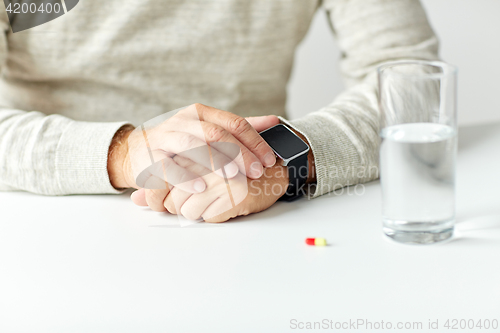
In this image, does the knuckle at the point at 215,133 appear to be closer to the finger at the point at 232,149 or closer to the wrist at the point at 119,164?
the finger at the point at 232,149

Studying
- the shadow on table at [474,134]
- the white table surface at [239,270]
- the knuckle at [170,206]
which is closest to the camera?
the white table surface at [239,270]

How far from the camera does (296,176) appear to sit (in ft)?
2.58

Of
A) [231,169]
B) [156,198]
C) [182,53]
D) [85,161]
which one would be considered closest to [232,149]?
[231,169]

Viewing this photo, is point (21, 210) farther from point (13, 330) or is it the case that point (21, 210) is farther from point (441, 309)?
point (441, 309)

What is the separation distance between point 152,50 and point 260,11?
27 centimetres

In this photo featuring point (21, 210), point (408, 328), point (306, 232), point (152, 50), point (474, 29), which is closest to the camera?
point (408, 328)

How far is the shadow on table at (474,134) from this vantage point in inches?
40.1

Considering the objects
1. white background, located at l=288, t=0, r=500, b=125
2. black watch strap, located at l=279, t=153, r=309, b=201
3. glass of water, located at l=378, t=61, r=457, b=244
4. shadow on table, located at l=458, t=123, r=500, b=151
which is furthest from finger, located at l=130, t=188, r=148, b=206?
white background, located at l=288, t=0, r=500, b=125

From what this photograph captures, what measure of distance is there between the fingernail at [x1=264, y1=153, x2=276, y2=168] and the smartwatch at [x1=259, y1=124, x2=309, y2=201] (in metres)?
0.02

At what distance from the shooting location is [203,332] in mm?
475

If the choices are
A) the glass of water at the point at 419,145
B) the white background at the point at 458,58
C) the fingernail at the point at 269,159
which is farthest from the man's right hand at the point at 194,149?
the white background at the point at 458,58

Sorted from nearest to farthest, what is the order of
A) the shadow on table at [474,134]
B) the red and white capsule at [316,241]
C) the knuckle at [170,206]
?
the red and white capsule at [316,241], the knuckle at [170,206], the shadow on table at [474,134]

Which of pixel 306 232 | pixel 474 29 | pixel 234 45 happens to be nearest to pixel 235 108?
pixel 234 45

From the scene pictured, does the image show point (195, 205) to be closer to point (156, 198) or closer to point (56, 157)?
point (156, 198)
